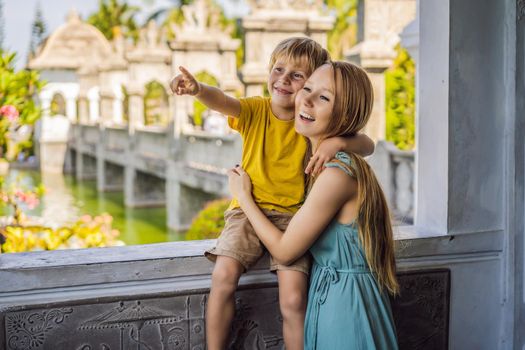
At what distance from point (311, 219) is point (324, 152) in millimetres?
233

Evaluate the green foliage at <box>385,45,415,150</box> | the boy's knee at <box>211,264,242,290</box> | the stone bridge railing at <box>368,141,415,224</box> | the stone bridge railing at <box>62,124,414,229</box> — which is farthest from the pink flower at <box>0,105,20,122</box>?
the green foliage at <box>385,45,415,150</box>

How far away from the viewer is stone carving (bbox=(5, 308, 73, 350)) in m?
2.34

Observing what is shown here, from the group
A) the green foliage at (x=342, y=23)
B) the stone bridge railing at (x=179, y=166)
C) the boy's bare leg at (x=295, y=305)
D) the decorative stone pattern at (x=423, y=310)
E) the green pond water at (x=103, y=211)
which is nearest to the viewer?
the boy's bare leg at (x=295, y=305)

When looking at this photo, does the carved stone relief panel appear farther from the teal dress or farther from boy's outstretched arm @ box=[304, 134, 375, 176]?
boy's outstretched arm @ box=[304, 134, 375, 176]

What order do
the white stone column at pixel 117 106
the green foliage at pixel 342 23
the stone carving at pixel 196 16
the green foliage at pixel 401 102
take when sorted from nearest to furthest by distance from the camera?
the green foliage at pixel 401 102 → the stone carving at pixel 196 16 → the white stone column at pixel 117 106 → the green foliage at pixel 342 23

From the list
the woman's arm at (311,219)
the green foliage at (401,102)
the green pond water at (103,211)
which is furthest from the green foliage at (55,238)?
the green pond water at (103,211)

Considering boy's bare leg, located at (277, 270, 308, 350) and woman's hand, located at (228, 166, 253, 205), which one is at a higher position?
woman's hand, located at (228, 166, 253, 205)

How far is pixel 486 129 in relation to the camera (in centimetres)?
287

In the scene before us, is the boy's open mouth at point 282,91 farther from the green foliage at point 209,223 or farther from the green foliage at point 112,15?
the green foliage at point 112,15

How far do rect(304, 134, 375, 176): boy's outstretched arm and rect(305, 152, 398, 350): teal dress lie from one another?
0.10 feet

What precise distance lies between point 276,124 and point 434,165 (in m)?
0.80

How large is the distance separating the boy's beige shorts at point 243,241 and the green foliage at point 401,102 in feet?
27.9

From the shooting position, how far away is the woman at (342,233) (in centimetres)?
207

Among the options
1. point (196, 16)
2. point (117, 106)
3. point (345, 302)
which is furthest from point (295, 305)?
point (117, 106)
